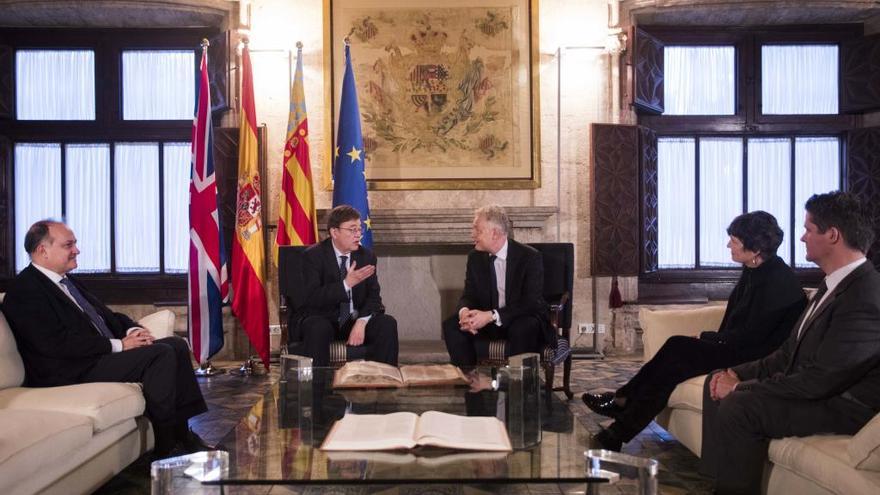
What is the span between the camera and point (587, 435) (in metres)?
2.61

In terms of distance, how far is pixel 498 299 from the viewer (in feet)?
16.1

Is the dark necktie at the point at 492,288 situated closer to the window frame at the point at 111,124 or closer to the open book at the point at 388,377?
the open book at the point at 388,377

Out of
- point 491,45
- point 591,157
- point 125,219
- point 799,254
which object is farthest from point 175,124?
point 799,254

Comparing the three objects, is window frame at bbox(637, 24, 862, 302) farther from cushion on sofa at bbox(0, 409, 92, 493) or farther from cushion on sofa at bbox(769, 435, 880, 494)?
cushion on sofa at bbox(0, 409, 92, 493)

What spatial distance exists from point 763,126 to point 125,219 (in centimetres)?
611

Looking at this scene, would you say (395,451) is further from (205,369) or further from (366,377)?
(205,369)

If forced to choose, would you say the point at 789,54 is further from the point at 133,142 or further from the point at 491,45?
the point at 133,142

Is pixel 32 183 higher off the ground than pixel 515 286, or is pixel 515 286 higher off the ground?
pixel 32 183

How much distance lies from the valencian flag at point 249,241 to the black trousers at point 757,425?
4.14 meters

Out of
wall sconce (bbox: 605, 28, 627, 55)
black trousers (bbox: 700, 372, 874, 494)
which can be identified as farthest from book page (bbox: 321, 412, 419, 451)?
wall sconce (bbox: 605, 28, 627, 55)

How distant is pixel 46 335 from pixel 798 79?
6882mm

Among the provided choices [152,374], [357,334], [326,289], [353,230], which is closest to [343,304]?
[326,289]

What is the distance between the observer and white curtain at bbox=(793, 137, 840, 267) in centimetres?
755

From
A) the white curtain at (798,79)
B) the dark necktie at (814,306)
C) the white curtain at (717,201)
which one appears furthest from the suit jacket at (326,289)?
the white curtain at (798,79)
